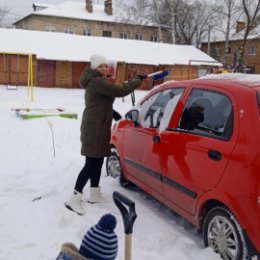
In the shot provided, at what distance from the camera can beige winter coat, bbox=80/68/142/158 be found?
174 inches

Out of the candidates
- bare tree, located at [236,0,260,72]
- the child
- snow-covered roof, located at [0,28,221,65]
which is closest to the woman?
the child

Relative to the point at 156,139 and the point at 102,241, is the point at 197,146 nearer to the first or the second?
the point at 156,139

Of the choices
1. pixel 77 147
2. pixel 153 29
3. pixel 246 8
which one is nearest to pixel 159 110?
Answer: pixel 77 147

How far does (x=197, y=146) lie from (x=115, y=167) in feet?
7.64

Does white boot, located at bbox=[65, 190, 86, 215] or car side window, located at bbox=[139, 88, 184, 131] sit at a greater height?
car side window, located at bbox=[139, 88, 184, 131]

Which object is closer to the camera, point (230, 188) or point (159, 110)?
point (230, 188)

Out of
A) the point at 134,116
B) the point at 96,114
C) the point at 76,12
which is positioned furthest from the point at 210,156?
the point at 76,12

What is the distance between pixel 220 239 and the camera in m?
3.48

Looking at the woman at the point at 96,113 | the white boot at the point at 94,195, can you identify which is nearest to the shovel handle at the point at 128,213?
the woman at the point at 96,113

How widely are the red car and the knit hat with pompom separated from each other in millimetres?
1176

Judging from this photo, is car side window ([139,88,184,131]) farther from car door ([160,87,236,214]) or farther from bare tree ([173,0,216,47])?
bare tree ([173,0,216,47])

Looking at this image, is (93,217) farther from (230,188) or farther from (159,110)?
(230,188)

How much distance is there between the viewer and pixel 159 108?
4.71m

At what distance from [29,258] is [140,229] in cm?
127
